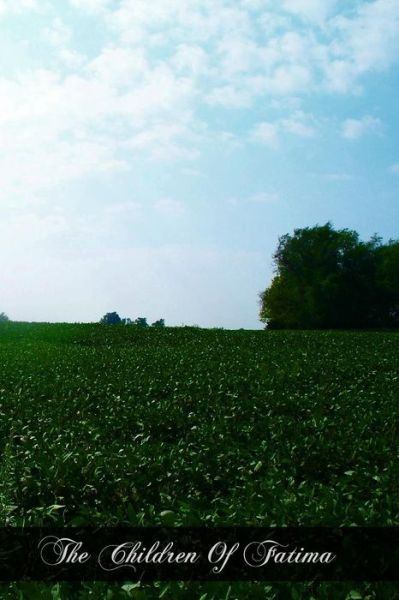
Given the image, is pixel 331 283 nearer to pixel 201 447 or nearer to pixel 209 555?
pixel 201 447

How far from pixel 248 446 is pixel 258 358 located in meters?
13.0

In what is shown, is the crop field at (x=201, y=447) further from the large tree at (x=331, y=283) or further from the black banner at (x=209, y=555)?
the large tree at (x=331, y=283)

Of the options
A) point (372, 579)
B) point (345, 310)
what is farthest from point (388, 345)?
point (345, 310)

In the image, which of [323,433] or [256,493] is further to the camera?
[323,433]

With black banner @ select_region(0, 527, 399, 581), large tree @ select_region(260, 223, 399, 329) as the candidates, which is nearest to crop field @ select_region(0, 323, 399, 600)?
black banner @ select_region(0, 527, 399, 581)

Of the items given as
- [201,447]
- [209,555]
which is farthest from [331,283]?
[209,555]

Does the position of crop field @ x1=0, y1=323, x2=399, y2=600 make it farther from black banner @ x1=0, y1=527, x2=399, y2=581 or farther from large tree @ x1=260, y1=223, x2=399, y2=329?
large tree @ x1=260, y1=223, x2=399, y2=329

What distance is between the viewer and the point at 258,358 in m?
25.1

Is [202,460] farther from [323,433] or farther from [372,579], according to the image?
[372,579]

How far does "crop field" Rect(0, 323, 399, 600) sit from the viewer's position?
6.64 meters

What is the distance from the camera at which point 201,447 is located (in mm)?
12000

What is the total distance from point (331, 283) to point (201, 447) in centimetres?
5626

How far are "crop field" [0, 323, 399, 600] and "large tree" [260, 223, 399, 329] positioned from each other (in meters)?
40.5

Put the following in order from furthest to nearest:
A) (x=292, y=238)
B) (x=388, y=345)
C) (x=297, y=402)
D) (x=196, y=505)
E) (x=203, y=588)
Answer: (x=292, y=238), (x=388, y=345), (x=297, y=402), (x=196, y=505), (x=203, y=588)
